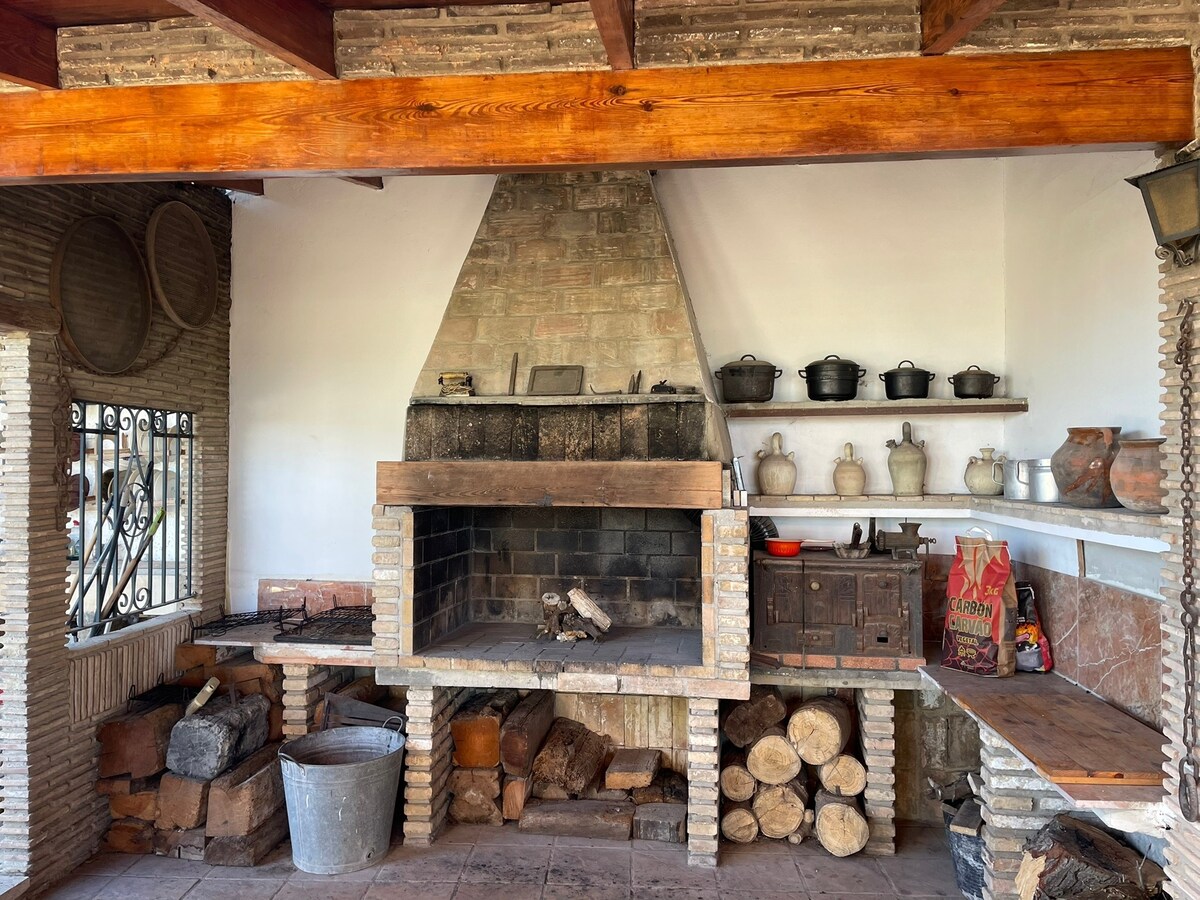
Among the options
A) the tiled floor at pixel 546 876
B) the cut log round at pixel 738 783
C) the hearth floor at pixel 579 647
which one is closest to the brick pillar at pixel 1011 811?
the tiled floor at pixel 546 876

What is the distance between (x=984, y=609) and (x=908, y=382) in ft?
4.52

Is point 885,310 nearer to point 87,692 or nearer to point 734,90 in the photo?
point 734,90

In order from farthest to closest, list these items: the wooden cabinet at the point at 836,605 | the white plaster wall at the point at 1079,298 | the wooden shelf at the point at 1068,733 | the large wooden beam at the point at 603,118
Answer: the wooden cabinet at the point at 836,605 → the white plaster wall at the point at 1079,298 → the wooden shelf at the point at 1068,733 → the large wooden beam at the point at 603,118

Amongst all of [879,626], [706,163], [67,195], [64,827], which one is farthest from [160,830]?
[706,163]

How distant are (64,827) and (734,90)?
454 centimetres

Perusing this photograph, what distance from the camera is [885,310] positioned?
187 inches

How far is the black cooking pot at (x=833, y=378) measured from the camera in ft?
14.7

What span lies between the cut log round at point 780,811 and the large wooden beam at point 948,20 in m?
3.54

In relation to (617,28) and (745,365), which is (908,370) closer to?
(745,365)

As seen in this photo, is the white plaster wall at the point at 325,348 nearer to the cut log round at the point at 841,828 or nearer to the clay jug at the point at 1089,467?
the cut log round at the point at 841,828

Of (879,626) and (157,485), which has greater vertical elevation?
(157,485)

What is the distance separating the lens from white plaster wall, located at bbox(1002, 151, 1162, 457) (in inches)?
126

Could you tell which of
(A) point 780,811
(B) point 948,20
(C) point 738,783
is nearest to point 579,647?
(C) point 738,783

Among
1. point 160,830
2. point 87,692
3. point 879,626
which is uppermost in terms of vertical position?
point 879,626
